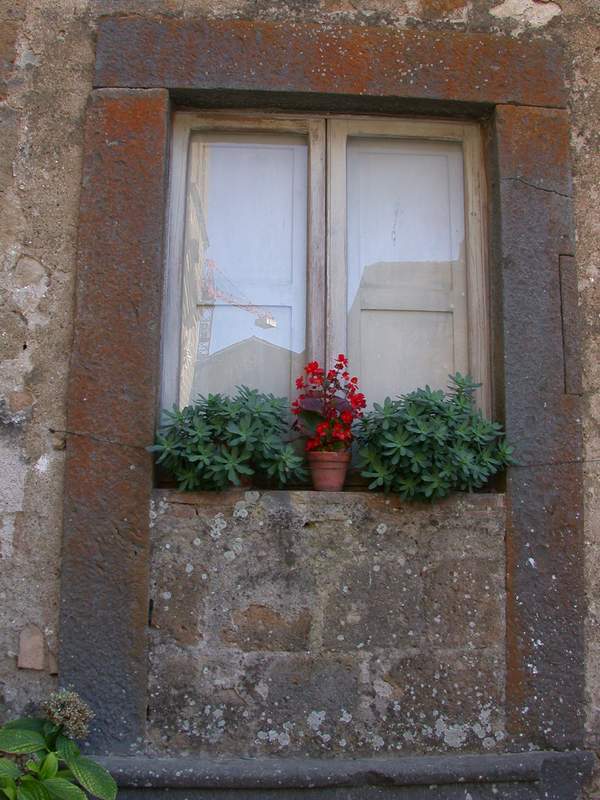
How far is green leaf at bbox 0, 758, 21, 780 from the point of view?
2.32 m

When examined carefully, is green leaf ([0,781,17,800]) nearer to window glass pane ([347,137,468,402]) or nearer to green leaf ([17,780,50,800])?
green leaf ([17,780,50,800])

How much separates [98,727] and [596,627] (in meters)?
1.68

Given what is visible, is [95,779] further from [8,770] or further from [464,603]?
[464,603]

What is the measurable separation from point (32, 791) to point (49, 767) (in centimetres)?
8

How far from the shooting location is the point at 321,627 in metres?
2.78

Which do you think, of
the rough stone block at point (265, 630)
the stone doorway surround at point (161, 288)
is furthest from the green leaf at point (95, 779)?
the rough stone block at point (265, 630)

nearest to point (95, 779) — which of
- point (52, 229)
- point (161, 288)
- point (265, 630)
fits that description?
point (265, 630)

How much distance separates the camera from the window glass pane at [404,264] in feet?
10.2

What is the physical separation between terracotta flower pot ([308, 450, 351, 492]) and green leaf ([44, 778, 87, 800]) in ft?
3.81

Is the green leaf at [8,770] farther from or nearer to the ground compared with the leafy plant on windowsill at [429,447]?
nearer to the ground

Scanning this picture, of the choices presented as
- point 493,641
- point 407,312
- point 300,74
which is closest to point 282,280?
point 407,312

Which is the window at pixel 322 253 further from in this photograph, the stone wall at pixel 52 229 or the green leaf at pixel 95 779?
the green leaf at pixel 95 779

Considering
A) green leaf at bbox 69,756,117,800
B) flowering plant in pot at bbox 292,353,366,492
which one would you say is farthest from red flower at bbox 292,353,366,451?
green leaf at bbox 69,756,117,800

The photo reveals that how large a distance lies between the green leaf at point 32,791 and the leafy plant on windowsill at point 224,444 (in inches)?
37.9
